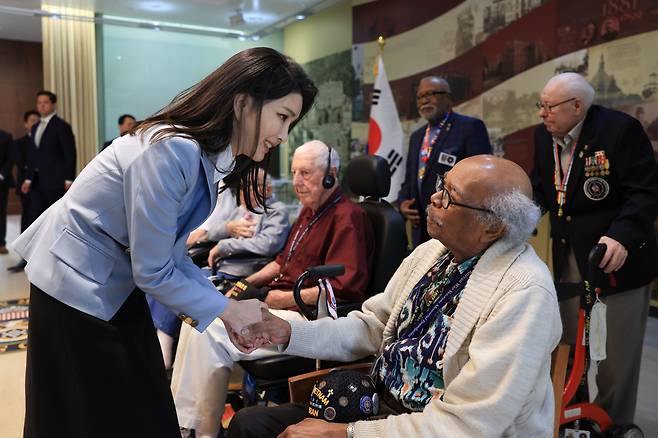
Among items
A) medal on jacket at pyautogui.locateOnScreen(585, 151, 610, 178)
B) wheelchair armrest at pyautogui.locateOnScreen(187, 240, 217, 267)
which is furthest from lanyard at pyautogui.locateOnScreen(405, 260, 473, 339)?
wheelchair armrest at pyautogui.locateOnScreen(187, 240, 217, 267)

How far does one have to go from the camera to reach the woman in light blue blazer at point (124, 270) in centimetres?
120

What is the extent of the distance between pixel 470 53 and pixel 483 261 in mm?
4188

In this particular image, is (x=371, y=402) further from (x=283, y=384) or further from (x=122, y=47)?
(x=122, y=47)

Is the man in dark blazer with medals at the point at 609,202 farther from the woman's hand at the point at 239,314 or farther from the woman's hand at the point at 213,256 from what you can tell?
the woman's hand at the point at 213,256

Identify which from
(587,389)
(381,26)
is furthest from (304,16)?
(587,389)

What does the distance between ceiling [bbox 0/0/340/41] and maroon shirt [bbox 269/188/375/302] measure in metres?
5.14

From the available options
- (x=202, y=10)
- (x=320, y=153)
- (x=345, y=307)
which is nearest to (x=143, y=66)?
(x=202, y=10)

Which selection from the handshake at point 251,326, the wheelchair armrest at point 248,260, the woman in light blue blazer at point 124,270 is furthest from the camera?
the wheelchair armrest at point 248,260

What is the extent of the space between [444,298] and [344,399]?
1.19ft

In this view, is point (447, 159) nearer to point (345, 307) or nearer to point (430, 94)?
point (430, 94)

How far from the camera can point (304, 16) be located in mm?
7504

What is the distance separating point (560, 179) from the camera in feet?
7.74

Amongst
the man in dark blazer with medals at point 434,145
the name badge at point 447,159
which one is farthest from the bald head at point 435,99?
the name badge at point 447,159

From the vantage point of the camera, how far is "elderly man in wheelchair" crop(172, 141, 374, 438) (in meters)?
2.12
